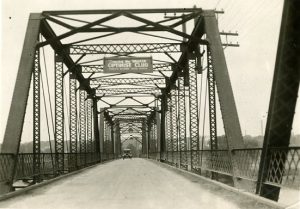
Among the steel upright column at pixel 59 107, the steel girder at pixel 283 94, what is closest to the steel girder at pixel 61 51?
the steel upright column at pixel 59 107

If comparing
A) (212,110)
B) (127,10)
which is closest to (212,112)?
(212,110)

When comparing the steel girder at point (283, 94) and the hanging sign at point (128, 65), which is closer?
the steel girder at point (283, 94)

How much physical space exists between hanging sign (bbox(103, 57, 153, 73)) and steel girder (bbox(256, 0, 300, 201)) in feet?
40.5

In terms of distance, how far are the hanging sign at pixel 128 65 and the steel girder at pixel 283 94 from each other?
485 inches

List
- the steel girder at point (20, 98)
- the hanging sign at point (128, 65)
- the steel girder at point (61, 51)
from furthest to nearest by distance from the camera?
1. the hanging sign at point (128, 65)
2. the steel girder at point (61, 51)
3. the steel girder at point (20, 98)

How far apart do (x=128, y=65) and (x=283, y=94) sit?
42.8ft

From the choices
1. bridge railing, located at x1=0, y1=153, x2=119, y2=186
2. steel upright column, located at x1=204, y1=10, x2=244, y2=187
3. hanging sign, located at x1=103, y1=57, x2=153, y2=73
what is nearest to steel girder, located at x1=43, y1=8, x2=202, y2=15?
steel upright column, located at x1=204, y1=10, x2=244, y2=187

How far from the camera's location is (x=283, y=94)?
8.27m

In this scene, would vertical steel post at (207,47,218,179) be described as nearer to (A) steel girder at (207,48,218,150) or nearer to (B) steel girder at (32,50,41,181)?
(A) steel girder at (207,48,218,150)

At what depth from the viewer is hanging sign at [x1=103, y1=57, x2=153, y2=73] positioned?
2086 centimetres

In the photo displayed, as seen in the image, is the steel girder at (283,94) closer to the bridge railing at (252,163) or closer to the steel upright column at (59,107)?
the bridge railing at (252,163)

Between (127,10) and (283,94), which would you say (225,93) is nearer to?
(127,10)

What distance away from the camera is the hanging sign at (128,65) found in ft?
68.4

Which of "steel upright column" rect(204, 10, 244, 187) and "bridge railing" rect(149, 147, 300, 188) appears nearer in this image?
"bridge railing" rect(149, 147, 300, 188)
